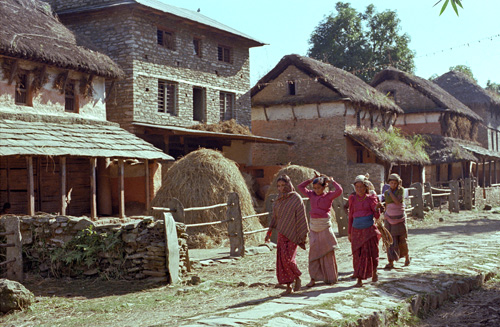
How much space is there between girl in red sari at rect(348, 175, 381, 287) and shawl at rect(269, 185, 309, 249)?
0.75m

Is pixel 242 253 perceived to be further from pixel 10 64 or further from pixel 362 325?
pixel 10 64

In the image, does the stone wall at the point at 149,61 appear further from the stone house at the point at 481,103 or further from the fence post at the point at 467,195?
the stone house at the point at 481,103

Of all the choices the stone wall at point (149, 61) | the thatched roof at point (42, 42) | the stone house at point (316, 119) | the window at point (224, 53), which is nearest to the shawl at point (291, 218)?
the thatched roof at point (42, 42)

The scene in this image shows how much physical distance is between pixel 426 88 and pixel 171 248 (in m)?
26.8

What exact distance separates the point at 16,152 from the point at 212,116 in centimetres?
1098

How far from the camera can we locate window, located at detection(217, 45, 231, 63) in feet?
81.1

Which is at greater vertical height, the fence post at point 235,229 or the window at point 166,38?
the window at point 166,38

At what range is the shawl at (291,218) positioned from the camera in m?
7.99

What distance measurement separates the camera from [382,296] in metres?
7.48

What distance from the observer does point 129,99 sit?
20234 millimetres

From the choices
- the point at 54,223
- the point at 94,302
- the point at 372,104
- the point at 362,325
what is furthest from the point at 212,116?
the point at 362,325

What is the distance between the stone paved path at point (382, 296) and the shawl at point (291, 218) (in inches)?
28.9

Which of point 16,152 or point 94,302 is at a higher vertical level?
point 16,152

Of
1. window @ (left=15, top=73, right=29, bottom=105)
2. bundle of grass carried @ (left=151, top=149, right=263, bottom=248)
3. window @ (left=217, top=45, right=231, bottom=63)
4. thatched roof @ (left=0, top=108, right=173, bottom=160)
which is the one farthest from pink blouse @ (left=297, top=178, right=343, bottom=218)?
window @ (left=217, top=45, right=231, bottom=63)
